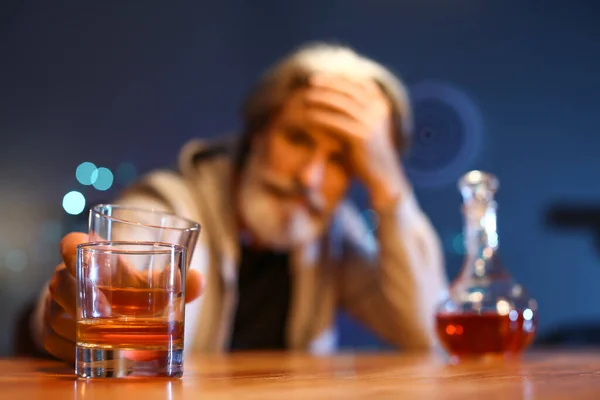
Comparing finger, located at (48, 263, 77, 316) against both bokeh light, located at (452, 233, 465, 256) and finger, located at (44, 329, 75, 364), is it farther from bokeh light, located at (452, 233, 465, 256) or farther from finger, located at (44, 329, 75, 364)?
bokeh light, located at (452, 233, 465, 256)

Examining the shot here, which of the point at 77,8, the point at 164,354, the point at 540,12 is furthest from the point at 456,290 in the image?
the point at 540,12

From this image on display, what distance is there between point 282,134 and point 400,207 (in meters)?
0.30

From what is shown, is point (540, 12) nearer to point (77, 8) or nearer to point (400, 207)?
point (400, 207)

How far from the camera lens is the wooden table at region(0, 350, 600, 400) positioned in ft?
1.16

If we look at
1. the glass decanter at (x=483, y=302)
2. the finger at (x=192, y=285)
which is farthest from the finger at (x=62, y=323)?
the glass decanter at (x=483, y=302)

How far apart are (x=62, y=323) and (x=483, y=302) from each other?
0.44 meters

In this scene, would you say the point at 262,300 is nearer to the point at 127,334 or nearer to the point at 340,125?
the point at 340,125

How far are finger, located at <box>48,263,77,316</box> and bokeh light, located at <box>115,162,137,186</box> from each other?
1.62m

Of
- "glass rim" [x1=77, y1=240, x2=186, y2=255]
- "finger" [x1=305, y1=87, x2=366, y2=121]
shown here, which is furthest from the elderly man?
"glass rim" [x1=77, y1=240, x2=186, y2=255]

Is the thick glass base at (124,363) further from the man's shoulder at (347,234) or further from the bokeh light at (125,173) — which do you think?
the bokeh light at (125,173)

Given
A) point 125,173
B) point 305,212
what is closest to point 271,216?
point 305,212

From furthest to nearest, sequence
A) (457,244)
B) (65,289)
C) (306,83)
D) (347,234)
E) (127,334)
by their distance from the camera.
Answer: (457,244)
(347,234)
(306,83)
(65,289)
(127,334)

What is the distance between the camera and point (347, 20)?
2.37m

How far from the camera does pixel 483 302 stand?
0.77 m
